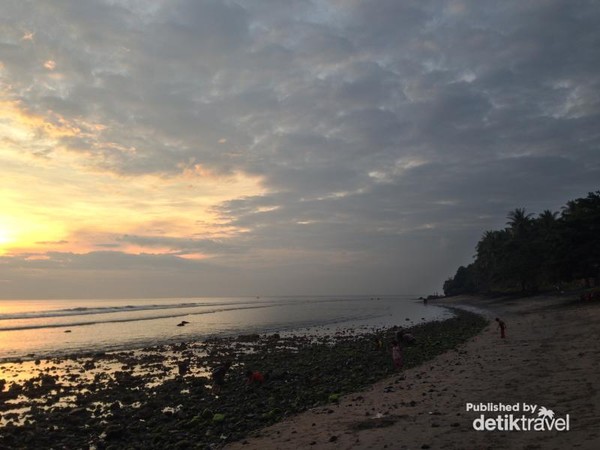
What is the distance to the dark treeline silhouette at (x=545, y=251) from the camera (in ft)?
150

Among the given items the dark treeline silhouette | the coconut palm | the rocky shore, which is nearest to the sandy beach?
the coconut palm

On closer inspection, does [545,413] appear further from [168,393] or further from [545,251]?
[545,251]

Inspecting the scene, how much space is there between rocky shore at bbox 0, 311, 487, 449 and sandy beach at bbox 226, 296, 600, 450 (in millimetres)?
1321

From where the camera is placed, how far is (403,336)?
1241 inches

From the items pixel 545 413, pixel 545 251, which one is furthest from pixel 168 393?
pixel 545 251

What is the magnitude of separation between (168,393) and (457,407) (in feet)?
42.5

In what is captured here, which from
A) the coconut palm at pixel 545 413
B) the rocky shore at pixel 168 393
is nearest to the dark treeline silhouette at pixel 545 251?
the rocky shore at pixel 168 393

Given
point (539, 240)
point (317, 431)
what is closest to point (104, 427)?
point (317, 431)

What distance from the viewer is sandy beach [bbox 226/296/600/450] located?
28.2ft

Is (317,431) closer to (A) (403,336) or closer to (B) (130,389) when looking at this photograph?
(B) (130,389)

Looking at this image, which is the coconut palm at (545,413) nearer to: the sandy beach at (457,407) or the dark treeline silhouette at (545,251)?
the sandy beach at (457,407)

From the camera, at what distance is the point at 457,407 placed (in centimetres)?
1134

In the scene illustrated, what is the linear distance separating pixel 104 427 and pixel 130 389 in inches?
247

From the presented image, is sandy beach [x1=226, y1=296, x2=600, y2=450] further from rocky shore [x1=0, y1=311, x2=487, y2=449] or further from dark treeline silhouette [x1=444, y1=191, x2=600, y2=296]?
dark treeline silhouette [x1=444, y1=191, x2=600, y2=296]
